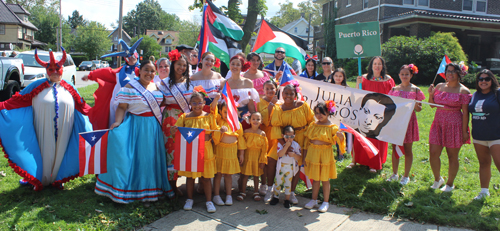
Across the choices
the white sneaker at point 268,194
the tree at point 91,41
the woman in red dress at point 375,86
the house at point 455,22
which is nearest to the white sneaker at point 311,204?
the white sneaker at point 268,194

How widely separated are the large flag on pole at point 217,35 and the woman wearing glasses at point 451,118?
3.56 m

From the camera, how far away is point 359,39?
242 inches

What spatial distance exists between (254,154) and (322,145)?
2.90 ft

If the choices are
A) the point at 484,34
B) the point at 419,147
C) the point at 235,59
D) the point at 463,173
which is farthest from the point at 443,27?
the point at 235,59

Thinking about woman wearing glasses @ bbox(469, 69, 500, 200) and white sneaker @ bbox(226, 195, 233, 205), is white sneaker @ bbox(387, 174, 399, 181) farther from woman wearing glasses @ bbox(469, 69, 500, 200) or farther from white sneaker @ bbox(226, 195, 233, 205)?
white sneaker @ bbox(226, 195, 233, 205)

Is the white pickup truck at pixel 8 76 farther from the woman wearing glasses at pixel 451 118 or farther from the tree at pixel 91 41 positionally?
the tree at pixel 91 41

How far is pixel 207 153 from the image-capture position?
4.36 meters

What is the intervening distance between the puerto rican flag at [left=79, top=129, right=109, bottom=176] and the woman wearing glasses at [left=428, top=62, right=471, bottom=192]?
175 inches

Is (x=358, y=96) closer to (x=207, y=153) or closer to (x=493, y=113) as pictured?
(x=493, y=113)

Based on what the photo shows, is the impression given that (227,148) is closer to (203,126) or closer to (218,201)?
(203,126)

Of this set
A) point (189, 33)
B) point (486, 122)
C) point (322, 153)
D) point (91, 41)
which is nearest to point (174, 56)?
point (322, 153)

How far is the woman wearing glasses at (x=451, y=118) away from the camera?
4812 millimetres

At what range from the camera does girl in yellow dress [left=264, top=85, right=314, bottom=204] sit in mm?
4523

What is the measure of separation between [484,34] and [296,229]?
25692mm
